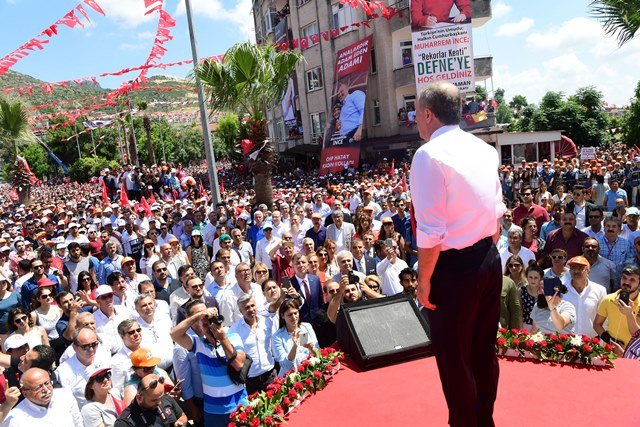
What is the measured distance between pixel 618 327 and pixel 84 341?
5.10 metres

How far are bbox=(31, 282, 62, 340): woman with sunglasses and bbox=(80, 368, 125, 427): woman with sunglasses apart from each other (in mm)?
2324

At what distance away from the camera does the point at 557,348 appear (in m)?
3.63

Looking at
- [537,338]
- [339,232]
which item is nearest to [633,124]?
[339,232]

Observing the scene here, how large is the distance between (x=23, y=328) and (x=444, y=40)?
20.6 m

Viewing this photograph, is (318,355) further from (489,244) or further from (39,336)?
(39,336)

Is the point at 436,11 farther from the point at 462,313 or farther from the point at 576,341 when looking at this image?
the point at 462,313

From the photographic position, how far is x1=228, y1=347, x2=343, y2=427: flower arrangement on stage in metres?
3.14

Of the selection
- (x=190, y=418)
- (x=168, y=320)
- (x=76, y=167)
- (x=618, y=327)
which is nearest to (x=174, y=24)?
(x=168, y=320)

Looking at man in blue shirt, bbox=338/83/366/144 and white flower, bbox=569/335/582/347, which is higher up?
man in blue shirt, bbox=338/83/366/144

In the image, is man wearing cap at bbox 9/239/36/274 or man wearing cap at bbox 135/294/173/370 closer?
man wearing cap at bbox 135/294/173/370

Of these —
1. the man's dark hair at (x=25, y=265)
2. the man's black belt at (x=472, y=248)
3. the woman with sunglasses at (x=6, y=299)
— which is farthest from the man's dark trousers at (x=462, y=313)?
the man's dark hair at (x=25, y=265)

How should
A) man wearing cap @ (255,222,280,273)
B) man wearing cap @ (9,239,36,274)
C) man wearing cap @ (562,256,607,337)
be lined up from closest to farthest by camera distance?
man wearing cap @ (562,256,607,337)
man wearing cap @ (255,222,280,273)
man wearing cap @ (9,239,36,274)

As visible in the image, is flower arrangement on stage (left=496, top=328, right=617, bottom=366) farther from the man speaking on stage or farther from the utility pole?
the utility pole

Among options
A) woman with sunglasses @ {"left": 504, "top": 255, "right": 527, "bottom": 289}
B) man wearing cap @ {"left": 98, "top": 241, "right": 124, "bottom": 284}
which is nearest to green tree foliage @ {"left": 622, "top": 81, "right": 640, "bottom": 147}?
woman with sunglasses @ {"left": 504, "top": 255, "right": 527, "bottom": 289}
